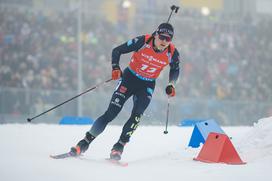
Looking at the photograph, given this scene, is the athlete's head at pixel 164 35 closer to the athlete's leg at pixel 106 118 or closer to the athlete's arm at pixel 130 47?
the athlete's arm at pixel 130 47

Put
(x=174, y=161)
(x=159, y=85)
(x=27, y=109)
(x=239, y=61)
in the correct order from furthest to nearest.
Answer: (x=239, y=61), (x=159, y=85), (x=27, y=109), (x=174, y=161)

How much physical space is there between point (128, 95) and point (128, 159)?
1019mm

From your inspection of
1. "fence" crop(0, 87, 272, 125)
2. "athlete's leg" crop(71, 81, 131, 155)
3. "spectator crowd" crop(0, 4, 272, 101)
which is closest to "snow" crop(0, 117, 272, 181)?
"athlete's leg" crop(71, 81, 131, 155)

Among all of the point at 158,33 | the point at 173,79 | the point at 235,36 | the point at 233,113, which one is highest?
the point at 158,33

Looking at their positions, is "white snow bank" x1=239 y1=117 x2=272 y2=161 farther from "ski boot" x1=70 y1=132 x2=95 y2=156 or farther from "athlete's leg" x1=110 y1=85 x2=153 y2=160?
"ski boot" x1=70 y1=132 x2=95 y2=156

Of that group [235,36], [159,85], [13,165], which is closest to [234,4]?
[235,36]

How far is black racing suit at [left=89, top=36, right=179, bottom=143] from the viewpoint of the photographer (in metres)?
8.57

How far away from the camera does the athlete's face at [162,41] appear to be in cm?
853

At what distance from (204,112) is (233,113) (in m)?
1.24

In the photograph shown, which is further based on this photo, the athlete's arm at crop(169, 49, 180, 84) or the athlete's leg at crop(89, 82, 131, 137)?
the athlete's arm at crop(169, 49, 180, 84)

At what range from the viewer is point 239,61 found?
2658 centimetres

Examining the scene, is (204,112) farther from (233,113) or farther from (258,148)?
(258,148)

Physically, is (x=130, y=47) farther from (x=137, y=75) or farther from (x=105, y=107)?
(x=105, y=107)

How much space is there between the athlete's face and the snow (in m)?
1.67
